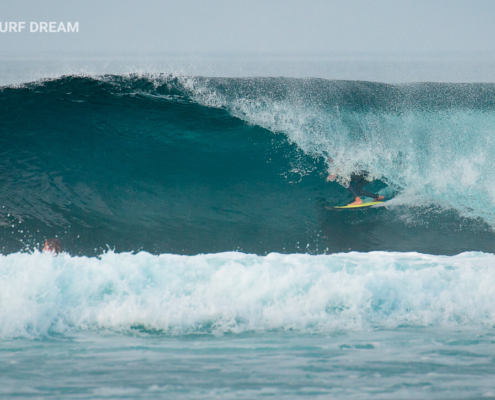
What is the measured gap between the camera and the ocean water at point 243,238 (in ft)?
8.91

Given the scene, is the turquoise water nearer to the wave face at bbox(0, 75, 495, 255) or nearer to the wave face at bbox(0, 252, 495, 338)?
the wave face at bbox(0, 252, 495, 338)

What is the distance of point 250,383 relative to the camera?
2490 mm

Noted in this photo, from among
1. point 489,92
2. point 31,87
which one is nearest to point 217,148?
point 31,87

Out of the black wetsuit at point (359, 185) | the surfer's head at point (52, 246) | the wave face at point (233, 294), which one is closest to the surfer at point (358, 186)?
the black wetsuit at point (359, 185)

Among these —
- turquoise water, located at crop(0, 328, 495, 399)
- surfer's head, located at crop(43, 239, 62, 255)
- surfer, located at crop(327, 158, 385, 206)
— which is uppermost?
surfer, located at crop(327, 158, 385, 206)

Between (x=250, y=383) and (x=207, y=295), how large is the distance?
1.40 m

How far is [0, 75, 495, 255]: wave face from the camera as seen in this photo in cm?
588

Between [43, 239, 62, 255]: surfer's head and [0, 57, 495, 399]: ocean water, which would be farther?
[43, 239, 62, 255]: surfer's head

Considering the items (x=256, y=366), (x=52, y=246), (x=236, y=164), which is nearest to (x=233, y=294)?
(x=256, y=366)

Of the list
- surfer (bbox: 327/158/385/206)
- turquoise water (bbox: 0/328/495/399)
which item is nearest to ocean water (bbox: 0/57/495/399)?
turquoise water (bbox: 0/328/495/399)

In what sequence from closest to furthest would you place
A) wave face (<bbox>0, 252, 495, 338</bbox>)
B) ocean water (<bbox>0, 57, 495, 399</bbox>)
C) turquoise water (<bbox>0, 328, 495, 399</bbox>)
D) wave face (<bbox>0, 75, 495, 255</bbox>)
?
turquoise water (<bbox>0, 328, 495, 399</bbox>) < ocean water (<bbox>0, 57, 495, 399</bbox>) < wave face (<bbox>0, 252, 495, 338</bbox>) < wave face (<bbox>0, 75, 495, 255</bbox>)

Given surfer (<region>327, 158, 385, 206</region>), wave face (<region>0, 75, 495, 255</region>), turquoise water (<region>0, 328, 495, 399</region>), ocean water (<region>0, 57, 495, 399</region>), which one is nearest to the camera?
turquoise water (<region>0, 328, 495, 399</region>)

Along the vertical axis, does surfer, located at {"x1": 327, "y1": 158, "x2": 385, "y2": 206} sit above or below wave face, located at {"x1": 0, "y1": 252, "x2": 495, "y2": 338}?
above

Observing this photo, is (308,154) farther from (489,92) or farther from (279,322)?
(489,92)
